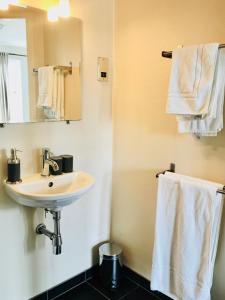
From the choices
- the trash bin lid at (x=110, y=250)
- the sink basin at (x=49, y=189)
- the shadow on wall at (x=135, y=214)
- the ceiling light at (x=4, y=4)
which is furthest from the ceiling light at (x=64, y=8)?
the trash bin lid at (x=110, y=250)

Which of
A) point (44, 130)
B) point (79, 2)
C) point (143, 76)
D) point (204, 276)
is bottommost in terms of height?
point (204, 276)

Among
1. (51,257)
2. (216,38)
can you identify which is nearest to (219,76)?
(216,38)

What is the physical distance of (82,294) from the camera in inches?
80.1

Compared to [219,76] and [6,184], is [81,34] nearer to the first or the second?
[219,76]

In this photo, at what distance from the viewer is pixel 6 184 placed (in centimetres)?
158

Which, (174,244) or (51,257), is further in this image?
(51,257)

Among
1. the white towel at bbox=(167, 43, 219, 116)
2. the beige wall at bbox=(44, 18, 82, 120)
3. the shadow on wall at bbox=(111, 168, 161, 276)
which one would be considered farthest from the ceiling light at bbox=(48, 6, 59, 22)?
the shadow on wall at bbox=(111, 168, 161, 276)

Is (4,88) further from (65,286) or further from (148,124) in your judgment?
(65,286)

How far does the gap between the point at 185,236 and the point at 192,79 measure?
875 mm

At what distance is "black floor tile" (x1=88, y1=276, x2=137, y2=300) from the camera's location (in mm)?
2023

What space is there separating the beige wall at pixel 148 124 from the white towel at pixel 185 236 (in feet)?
0.41

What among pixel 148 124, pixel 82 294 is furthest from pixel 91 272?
pixel 148 124

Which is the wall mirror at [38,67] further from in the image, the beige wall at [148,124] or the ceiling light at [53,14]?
the beige wall at [148,124]

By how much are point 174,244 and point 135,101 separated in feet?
3.16
